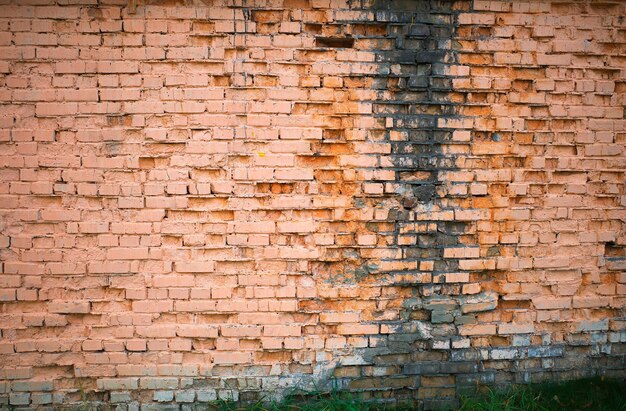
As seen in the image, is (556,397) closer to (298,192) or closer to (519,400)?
(519,400)

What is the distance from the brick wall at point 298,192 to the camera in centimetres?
288

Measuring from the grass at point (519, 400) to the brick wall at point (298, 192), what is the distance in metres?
0.09

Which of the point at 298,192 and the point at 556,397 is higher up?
the point at 298,192

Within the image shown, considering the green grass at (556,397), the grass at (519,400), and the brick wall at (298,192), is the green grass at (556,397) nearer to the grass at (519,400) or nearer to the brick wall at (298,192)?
the grass at (519,400)

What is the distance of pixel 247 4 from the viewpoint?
2.90 m

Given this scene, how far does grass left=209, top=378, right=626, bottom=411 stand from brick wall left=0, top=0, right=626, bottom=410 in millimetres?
95

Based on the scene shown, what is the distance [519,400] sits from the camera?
3068 mm

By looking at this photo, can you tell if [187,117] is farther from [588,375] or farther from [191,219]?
[588,375]

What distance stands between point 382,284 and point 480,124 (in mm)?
1294

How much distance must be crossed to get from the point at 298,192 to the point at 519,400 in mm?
2110

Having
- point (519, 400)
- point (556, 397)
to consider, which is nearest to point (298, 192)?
point (519, 400)

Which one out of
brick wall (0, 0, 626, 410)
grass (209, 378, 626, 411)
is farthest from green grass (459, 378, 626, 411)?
brick wall (0, 0, 626, 410)

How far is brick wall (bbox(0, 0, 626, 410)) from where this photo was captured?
113 inches

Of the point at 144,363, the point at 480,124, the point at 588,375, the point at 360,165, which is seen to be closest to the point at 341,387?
the point at 144,363
